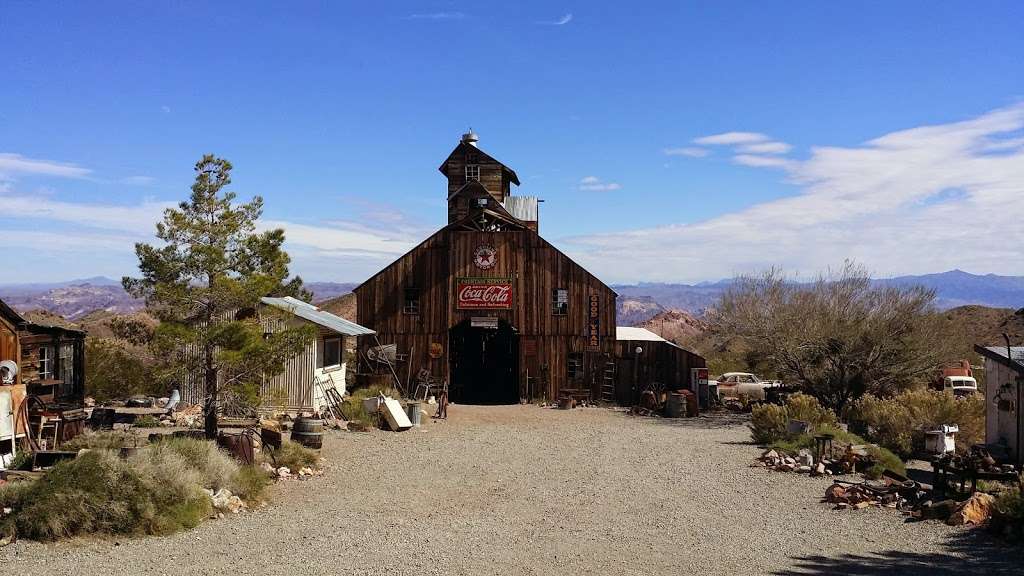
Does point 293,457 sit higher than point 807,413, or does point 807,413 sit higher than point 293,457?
point 807,413

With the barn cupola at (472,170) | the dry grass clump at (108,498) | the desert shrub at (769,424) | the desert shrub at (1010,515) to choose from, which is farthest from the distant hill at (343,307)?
the desert shrub at (1010,515)

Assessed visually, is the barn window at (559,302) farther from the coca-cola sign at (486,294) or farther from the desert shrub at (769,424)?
the desert shrub at (769,424)

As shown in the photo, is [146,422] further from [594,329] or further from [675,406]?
[675,406]

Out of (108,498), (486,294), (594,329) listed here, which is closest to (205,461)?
(108,498)

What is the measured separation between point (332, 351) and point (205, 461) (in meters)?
14.2

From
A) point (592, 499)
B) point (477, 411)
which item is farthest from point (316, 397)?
point (592, 499)

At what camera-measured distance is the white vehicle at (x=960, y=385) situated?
32.1 metres

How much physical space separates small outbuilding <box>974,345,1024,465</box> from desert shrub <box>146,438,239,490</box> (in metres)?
16.5

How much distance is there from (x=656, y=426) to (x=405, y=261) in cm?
1272

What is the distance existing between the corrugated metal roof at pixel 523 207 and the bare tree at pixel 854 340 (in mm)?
19161

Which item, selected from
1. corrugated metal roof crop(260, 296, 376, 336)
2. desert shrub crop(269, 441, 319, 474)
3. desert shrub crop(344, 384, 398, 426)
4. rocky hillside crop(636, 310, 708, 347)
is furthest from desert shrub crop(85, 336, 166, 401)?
rocky hillside crop(636, 310, 708, 347)

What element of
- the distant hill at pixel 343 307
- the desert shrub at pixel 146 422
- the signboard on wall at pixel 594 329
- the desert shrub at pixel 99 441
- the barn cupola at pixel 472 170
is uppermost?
the barn cupola at pixel 472 170

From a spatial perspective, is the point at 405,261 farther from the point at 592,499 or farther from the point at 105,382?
the point at 592,499

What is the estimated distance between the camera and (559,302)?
32.9 metres
